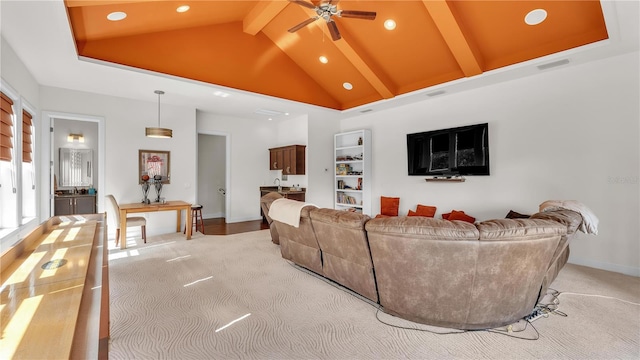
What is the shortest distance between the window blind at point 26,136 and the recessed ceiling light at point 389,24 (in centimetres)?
559

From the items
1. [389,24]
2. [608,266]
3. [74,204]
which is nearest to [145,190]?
[74,204]

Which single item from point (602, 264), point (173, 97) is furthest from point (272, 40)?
point (602, 264)

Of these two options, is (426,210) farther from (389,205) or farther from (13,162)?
(13,162)

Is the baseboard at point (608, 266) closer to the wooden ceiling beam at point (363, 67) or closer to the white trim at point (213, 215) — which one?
the wooden ceiling beam at point (363, 67)

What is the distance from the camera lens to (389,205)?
6328 mm

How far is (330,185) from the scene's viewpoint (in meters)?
7.60

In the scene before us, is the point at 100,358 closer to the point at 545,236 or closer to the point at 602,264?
the point at 545,236

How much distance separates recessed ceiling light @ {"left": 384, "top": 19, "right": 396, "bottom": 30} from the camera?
4.48 meters

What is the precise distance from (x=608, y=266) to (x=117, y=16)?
7.26 metres

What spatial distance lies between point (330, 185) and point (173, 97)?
4144mm

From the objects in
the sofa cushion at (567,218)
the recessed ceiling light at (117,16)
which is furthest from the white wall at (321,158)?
the sofa cushion at (567,218)

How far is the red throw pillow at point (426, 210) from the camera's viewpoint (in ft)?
18.3

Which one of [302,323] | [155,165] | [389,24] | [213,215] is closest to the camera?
[302,323]

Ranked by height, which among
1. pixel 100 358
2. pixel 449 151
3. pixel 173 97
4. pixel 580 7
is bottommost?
pixel 100 358
